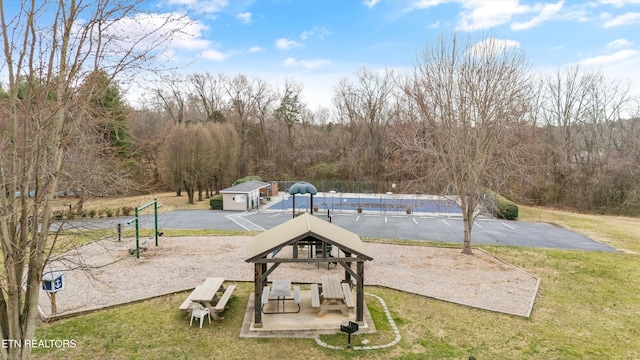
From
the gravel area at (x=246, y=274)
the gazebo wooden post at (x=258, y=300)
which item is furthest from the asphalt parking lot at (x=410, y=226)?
the gazebo wooden post at (x=258, y=300)

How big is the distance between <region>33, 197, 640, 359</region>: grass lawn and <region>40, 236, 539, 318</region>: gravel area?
0.59 metres

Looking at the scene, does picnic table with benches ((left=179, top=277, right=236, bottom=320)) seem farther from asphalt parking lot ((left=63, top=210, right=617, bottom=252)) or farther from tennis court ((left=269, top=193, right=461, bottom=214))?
tennis court ((left=269, top=193, right=461, bottom=214))

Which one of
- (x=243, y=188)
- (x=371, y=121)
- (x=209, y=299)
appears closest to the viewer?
(x=209, y=299)

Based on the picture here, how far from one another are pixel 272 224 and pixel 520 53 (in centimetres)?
1530

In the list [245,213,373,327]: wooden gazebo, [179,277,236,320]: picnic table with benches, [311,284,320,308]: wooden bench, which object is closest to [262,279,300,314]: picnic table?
[311,284,320,308]: wooden bench

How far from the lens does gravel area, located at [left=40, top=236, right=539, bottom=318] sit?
9664 millimetres

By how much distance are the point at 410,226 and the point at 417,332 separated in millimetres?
13661

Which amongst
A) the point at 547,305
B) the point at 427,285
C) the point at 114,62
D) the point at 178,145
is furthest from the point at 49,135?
the point at 178,145

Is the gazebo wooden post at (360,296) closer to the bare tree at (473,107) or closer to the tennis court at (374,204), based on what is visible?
the bare tree at (473,107)

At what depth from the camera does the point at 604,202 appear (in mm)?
31922

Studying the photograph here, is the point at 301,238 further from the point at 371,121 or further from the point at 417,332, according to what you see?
the point at 371,121

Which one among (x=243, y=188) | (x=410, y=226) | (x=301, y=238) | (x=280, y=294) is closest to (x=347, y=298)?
(x=280, y=294)

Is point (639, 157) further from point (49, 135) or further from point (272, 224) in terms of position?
point (49, 135)

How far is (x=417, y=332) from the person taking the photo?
791 centimetres
